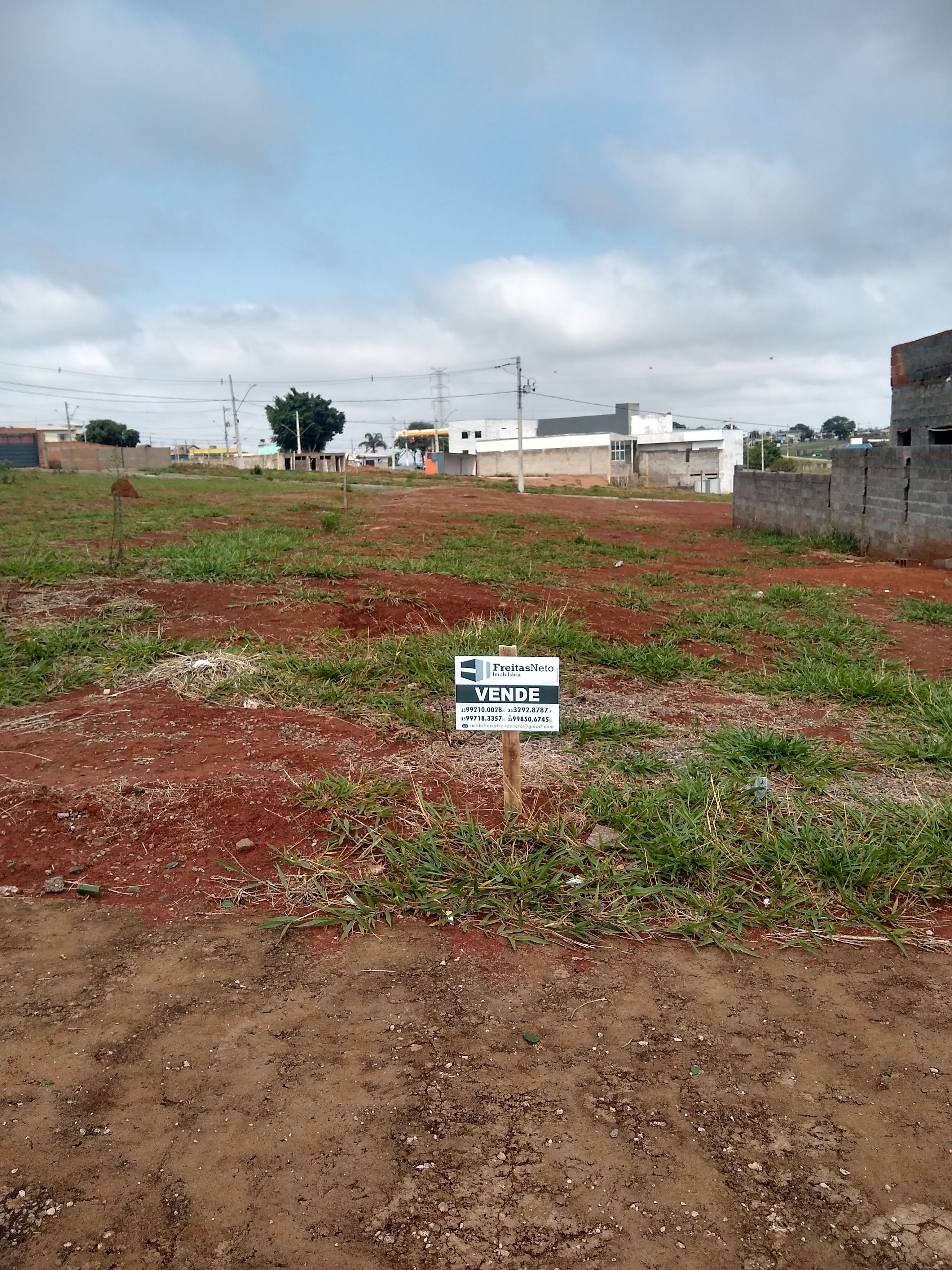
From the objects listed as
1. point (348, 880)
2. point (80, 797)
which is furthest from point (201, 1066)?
point (80, 797)

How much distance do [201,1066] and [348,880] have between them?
1.21m

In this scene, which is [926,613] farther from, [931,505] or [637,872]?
[637,872]

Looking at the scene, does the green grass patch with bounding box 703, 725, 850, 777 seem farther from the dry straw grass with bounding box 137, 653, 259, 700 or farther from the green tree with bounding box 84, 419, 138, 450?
the green tree with bounding box 84, 419, 138, 450

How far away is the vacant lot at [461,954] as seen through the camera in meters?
2.31

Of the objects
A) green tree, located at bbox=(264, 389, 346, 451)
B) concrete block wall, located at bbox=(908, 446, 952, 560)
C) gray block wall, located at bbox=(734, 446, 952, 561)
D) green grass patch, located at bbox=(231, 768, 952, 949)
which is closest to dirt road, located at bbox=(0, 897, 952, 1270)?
green grass patch, located at bbox=(231, 768, 952, 949)

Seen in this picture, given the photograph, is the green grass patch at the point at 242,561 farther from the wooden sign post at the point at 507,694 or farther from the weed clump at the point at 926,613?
the weed clump at the point at 926,613

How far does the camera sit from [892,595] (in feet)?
36.9

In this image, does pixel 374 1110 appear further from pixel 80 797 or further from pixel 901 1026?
pixel 80 797

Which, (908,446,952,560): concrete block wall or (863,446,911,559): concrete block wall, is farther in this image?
(863,446,911,559): concrete block wall

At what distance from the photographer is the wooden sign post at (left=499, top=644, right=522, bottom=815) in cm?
442

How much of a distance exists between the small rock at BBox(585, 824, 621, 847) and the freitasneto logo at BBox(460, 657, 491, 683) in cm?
97

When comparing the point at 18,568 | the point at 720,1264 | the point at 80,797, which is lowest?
the point at 720,1264

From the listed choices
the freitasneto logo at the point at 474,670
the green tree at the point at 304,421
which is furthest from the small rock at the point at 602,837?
the green tree at the point at 304,421

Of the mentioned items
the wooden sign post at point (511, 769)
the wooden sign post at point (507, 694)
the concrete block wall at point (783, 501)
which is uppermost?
the concrete block wall at point (783, 501)
